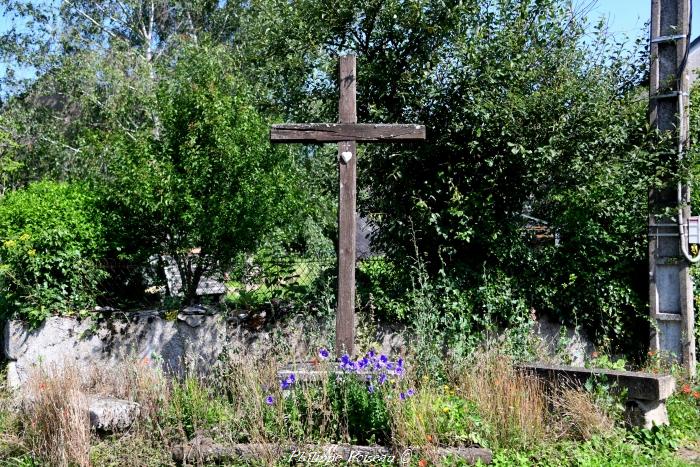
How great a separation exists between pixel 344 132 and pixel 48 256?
128 inches

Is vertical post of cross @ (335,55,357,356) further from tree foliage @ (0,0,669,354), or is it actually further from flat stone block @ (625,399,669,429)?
flat stone block @ (625,399,669,429)

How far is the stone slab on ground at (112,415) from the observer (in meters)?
4.88

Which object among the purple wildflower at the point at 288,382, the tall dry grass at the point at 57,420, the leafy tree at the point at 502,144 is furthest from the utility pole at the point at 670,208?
the tall dry grass at the point at 57,420

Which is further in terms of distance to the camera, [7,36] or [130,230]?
[7,36]

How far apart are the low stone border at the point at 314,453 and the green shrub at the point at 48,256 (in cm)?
286

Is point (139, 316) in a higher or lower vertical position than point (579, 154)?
lower

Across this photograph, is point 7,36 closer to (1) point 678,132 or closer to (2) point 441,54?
(2) point 441,54

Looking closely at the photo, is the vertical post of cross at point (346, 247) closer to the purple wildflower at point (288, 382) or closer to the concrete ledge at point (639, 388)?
the purple wildflower at point (288, 382)

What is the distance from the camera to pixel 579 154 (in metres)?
6.96

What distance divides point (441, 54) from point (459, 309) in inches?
106

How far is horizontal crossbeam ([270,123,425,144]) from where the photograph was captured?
18.2ft

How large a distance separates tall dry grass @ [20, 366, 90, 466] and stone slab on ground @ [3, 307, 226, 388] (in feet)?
4.98

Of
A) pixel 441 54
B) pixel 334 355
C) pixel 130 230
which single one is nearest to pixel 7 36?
pixel 130 230

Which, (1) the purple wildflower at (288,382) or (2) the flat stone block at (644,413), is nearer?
(1) the purple wildflower at (288,382)
